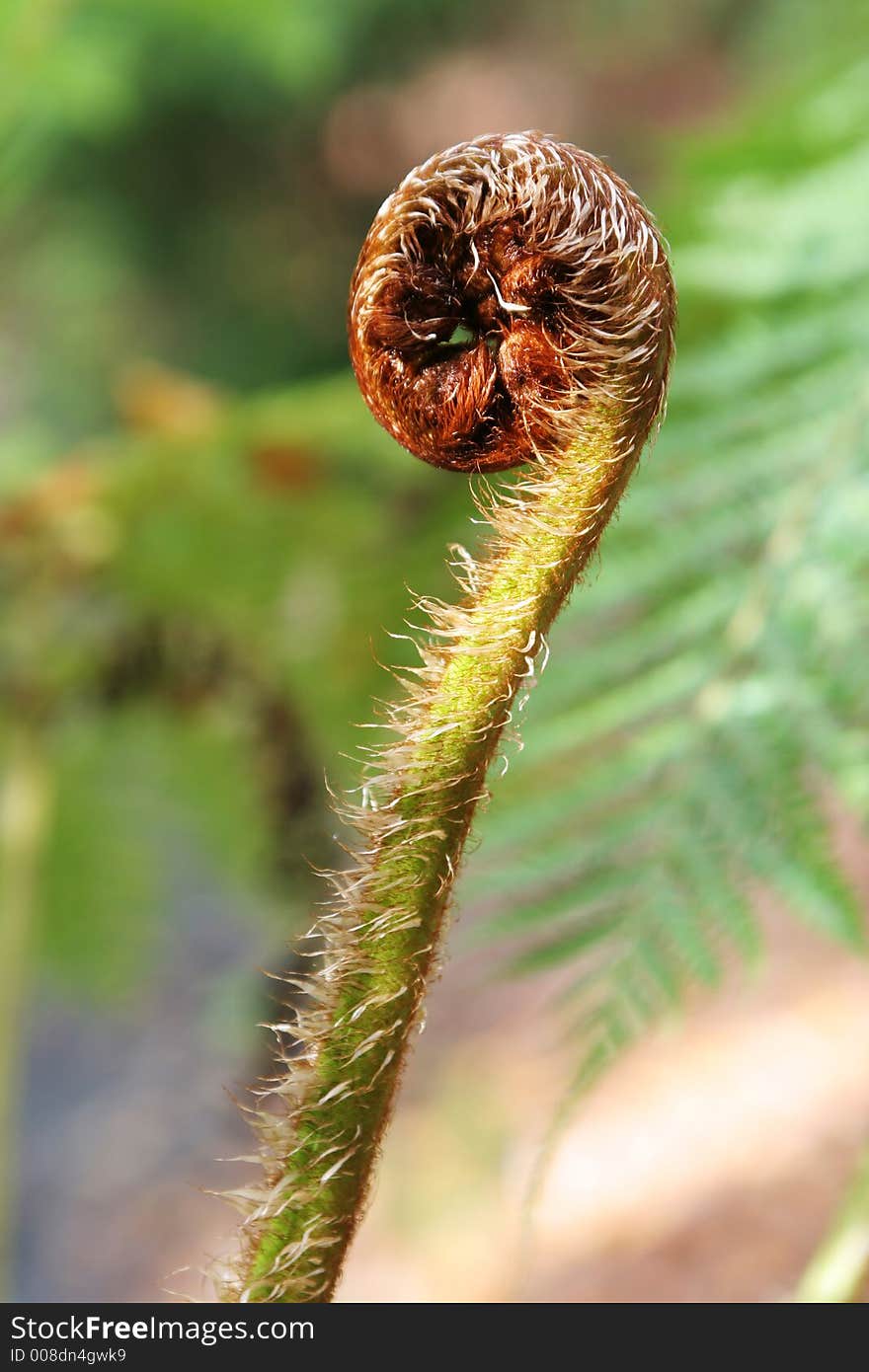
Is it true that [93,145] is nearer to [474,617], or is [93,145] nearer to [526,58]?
[526,58]

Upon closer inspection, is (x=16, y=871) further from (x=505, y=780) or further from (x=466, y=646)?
(x=466, y=646)

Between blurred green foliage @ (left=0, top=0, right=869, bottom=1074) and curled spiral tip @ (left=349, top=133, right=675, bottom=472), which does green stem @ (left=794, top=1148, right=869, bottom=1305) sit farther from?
curled spiral tip @ (left=349, top=133, right=675, bottom=472)

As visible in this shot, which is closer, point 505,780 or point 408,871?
point 408,871

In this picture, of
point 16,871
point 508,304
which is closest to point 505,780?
point 16,871

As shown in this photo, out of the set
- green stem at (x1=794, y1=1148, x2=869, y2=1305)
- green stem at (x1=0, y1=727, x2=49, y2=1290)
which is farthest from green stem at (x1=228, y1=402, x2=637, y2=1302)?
green stem at (x1=0, y1=727, x2=49, y2=1290)
